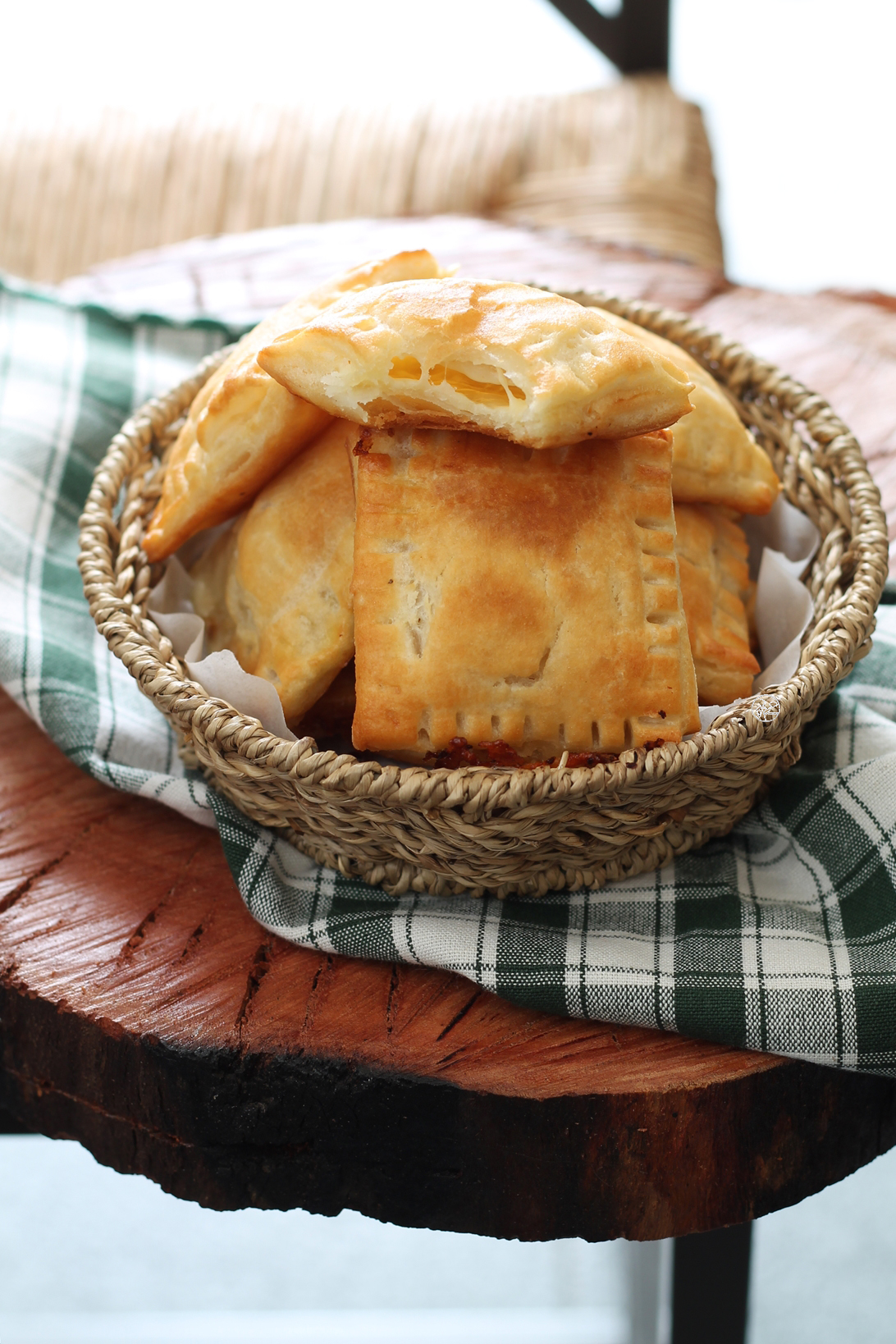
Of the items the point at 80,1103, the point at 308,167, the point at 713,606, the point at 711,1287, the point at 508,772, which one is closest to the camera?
the point at 508,772

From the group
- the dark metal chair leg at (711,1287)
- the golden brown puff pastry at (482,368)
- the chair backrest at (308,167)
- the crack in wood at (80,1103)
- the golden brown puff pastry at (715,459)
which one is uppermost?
the golden brown puff pastry at (482,368)

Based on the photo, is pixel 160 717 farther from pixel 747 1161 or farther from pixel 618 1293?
pixel 618 1293

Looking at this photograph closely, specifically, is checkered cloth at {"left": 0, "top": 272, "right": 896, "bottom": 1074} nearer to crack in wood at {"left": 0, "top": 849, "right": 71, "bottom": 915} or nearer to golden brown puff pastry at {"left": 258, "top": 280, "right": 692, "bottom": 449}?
crack in wood at {"left": 0, "top": 849, "right": 71, "bottom": 915}

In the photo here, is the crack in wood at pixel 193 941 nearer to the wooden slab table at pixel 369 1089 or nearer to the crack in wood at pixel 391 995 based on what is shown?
the wooden slab table at pixel 369 1089

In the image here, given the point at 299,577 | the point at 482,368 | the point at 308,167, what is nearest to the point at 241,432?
the point at 299,577

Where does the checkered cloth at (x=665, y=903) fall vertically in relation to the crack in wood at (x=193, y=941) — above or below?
above

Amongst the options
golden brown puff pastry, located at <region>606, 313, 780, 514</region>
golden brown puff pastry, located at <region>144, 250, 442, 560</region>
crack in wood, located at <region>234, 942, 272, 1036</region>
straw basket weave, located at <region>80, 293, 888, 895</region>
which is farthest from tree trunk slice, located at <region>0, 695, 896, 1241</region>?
golden brown puff pastry, located at <region>606, 313, 780, 514</region>

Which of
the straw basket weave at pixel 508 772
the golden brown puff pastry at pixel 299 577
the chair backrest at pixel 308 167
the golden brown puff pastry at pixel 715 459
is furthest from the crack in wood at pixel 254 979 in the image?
the chair backrest at pixel 308 167

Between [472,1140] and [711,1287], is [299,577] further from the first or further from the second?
[711,1287]
